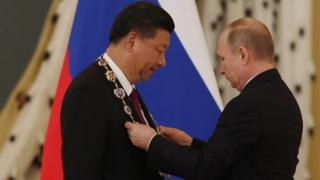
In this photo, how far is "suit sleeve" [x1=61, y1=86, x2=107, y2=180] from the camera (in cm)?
122

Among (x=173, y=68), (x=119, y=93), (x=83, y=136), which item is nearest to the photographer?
(x=83, y=136)

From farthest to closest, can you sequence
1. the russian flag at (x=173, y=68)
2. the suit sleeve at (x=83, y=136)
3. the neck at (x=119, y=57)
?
the russian flag at (x=173, y=68) < the neck at (x=119, y=57) < the suit sleeve at (x=83, y=136)

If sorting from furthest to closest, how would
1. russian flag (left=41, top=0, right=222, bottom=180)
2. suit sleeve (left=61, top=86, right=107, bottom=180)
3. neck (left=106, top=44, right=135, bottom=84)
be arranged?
russian flag (left=41, top=0, right=222, bottom=180) → neck (left=106, top=44, right=135, bottom=84) → suit sleeve (left=61, top=86, right=107, bottom=180)

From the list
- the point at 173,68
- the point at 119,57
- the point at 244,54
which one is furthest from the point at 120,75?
the point at 173,68

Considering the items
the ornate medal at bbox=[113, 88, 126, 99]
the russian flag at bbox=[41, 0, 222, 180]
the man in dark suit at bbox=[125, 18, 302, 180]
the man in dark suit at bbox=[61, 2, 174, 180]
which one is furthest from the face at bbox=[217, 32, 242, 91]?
the russian flag at bbox=[41, 0, 222, 180]

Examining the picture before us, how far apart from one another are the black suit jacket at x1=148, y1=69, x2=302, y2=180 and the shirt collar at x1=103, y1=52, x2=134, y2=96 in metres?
0.14

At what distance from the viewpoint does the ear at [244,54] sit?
50.3 inches

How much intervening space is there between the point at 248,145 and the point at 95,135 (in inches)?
13.1

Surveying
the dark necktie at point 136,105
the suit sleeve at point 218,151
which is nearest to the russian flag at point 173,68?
the dark necktie at point 136,105

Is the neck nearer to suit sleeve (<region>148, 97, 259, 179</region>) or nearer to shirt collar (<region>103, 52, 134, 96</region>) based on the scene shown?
shirt collar (<region>103, 52, 134, 96</region>)

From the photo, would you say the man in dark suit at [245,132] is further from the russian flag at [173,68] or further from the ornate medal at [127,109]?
the russian flag at [173,68]

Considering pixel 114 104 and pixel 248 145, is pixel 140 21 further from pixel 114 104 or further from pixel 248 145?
pixel 248 145

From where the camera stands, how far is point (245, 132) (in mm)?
1238

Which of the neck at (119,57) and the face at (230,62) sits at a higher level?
the neck at (119,57)
